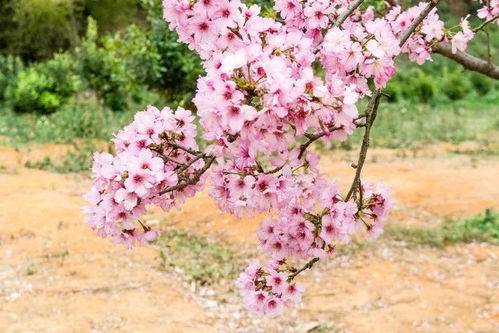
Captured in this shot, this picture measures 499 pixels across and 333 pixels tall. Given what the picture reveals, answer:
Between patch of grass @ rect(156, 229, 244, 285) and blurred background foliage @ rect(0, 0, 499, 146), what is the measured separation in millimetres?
2442

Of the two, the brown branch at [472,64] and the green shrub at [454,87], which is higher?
the green shrub at [454,87]

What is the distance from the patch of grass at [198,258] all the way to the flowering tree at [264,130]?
275 centimetres

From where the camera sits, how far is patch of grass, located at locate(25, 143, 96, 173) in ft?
29.8

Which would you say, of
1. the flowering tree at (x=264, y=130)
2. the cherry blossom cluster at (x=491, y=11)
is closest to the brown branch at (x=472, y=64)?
the cherry blossom cluster at (x=491, y=11)

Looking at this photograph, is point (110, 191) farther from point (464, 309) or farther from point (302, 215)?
point (464, 309)

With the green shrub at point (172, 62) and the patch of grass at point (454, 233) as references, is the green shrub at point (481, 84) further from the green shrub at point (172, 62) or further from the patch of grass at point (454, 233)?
the patch of grass at point (454, 233)

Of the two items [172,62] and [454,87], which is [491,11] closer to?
[172,62]

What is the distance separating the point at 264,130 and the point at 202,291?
11.8 ft

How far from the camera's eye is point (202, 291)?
5.17m

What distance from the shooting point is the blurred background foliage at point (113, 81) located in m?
10.8

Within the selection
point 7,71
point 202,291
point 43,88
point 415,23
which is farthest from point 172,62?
point 415,23

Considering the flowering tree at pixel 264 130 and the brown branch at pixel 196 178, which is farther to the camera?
the brown branch at pixel 196 178

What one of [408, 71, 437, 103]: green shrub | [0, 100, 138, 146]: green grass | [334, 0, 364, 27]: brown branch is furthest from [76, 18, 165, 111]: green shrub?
[334, 0, 364, 27]: brown branch

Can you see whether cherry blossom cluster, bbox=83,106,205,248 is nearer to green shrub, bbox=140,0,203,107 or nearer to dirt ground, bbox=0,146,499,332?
dirt ground, bbox=0,146,499,332
